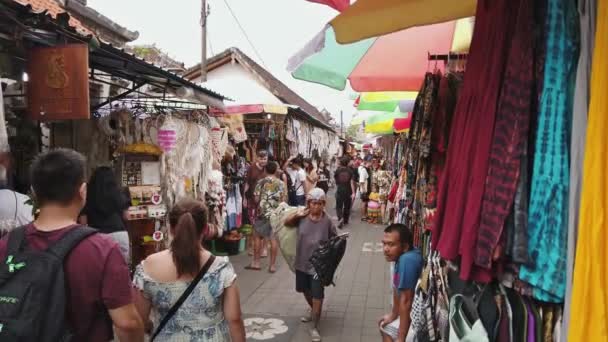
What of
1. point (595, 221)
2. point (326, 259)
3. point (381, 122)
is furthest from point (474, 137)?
point (381, 122)

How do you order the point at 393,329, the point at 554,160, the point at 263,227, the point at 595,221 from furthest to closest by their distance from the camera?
1. the point at 263,227
2. the point at 393,329
3. the point at 554,160
4. the point at 595,221

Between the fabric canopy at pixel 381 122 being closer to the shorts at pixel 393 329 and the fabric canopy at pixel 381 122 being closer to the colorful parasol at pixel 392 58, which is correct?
the colorful parasol at pixel 392 58

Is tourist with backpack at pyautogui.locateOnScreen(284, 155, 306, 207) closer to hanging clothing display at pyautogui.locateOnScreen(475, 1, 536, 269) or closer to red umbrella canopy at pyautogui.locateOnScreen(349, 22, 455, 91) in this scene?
red umbrella canopy at pyautogui.locateOnScreen(349, 22, 455, 91)

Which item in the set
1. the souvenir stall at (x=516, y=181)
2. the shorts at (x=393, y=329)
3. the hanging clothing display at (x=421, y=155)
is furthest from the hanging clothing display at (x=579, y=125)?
the shorts at (x=393, y=329)

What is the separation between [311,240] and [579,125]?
403cm

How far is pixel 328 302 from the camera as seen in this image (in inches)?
253

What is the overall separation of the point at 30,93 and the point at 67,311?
215cm

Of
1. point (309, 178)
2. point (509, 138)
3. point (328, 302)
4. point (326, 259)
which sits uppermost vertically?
point (509, 138)

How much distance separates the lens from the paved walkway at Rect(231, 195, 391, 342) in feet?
17.5

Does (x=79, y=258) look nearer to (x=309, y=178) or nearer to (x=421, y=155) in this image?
(x=421, y=155)

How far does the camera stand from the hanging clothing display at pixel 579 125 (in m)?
1.49

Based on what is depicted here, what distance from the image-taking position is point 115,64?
464 centimetres

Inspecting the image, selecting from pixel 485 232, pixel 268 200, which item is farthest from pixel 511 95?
pixel 268 200

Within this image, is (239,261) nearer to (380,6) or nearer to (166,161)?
(166,161)
